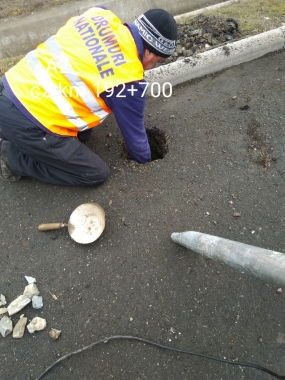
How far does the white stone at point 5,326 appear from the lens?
6.26 feet

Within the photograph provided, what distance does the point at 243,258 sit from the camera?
4.19ft

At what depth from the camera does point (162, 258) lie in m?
2.15

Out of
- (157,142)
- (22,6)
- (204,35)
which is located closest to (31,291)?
(157,142)

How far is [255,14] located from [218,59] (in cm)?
124

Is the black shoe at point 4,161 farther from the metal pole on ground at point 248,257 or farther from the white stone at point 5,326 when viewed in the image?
the metal pole on ground at point 248,257

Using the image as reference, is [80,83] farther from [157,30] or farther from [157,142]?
[157,142]

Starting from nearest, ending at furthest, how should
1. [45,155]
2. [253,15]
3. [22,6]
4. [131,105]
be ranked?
1. [131,105]
2. [45,155]
3. [253,15]
4. [22,6]

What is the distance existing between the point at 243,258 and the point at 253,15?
13.2ft

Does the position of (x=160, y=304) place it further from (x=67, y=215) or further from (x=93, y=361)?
(x=67, y=215)

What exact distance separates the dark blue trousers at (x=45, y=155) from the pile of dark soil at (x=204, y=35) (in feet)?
6.13

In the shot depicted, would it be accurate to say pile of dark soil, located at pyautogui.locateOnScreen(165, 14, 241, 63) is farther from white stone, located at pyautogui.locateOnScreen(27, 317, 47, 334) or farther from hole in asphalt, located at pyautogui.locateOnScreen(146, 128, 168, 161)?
white stone, located at pyautogui.locateOnScreen(27, 317, 47, 334)

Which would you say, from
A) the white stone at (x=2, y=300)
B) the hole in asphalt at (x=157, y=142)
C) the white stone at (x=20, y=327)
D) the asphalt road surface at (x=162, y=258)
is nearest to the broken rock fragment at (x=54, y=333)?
the asphalt road surface at (x=162, y=258)

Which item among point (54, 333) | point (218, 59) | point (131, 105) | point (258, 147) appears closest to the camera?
point (54, 333)

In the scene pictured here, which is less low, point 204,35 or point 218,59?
point 204,35
